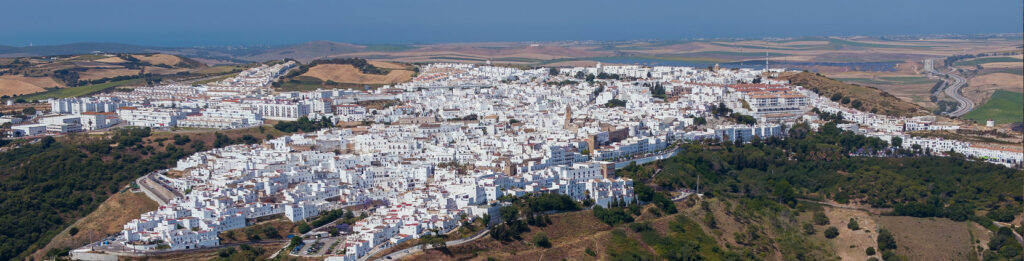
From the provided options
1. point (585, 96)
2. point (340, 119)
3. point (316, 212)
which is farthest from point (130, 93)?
point (316, 212)

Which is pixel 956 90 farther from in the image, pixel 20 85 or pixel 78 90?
pixel 20 85

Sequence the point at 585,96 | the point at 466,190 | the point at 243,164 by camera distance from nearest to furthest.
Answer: the point at 466,190 → the point at 243,164 → the point at 585,96

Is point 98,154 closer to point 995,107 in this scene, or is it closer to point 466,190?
point 466,190

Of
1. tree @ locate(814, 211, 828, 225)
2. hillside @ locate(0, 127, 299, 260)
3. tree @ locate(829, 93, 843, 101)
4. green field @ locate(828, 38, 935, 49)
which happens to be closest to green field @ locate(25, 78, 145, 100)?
hillside @ locate(0, 127, 299, 260)

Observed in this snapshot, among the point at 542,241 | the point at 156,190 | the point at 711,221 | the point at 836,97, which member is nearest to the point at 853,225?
the point at 711,221

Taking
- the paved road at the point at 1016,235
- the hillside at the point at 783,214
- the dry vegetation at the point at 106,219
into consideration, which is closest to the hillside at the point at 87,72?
the dry vegetation at the point at 106,219

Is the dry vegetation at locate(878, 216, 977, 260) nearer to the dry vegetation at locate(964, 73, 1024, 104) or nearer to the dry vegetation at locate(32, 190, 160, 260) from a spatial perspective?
the dry vegetation at locate(32, 190, 160, 260)
